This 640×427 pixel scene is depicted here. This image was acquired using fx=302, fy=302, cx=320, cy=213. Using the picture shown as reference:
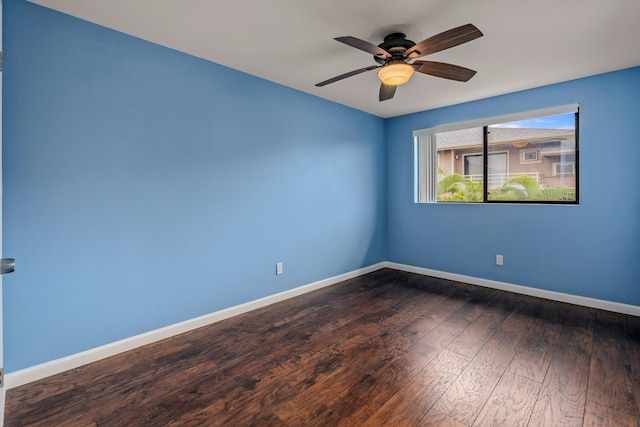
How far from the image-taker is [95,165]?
2174 mm

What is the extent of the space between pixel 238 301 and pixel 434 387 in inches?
75.6

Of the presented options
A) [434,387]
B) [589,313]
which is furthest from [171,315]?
[589,313]

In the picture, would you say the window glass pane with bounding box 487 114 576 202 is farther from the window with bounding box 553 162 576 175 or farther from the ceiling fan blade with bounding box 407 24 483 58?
the ceiling fan blade with bounding box 407 24 483 58

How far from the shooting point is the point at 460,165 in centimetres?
427

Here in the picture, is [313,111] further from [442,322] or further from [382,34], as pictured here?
[442,322]

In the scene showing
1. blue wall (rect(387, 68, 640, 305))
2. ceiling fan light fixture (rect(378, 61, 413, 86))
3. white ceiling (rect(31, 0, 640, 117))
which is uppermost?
white ceiling (rect(31, 0, 640, 117))

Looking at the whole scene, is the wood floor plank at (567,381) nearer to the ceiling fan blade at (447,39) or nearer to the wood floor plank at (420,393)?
the wood floor plank at (420,393)

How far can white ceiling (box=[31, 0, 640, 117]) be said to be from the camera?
6.39 feet

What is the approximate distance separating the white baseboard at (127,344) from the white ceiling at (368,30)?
233 cm


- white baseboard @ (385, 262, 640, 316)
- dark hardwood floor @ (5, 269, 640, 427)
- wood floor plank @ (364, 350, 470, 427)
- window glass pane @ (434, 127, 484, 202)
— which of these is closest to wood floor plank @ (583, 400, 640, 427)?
dark hardwood floor @ (5, 269, 640, 427)

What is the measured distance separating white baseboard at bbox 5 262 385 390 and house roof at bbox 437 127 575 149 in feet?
9.57

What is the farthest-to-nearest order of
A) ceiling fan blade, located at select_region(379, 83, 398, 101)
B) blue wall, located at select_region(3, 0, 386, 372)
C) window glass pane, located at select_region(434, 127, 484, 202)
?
window glass pane, located at select_region(434, 127, 484, 202) < ceiling fan blade, located at select_region(379, 83, 398, 101) < blue wall, located at select_region(3, 0, 386, 372)

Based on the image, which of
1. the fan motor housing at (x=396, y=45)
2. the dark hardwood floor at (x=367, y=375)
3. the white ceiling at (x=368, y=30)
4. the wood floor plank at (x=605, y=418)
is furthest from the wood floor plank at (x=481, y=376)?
the white ceiling at (x=368, y=30)

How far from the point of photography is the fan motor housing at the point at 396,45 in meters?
2.21
